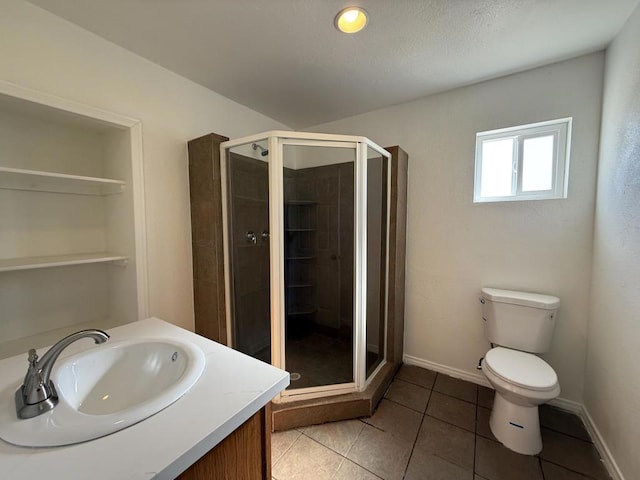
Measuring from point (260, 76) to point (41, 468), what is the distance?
2015 mm

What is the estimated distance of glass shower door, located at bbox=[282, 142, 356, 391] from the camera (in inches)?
67.1

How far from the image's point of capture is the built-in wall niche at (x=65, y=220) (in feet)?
3.95

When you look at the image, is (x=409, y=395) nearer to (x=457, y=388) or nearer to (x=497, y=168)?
(x=457, y=388)

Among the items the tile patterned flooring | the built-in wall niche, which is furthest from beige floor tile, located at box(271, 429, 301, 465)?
the built-in wall niche

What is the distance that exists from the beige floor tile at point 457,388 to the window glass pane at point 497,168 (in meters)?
1.45

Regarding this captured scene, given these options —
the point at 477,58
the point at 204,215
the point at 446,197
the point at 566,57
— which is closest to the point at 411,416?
the point at 446,197

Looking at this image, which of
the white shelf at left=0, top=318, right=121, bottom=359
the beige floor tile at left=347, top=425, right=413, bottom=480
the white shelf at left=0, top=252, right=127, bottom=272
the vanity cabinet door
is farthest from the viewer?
the beige floor tile at left=347, top=425, right=413, bottom=480

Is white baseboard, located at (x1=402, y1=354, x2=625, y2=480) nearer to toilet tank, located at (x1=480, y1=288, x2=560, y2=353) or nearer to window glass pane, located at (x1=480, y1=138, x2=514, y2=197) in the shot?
toilet tank, located at (x1=480, y1=288, x2=560, y2=353)

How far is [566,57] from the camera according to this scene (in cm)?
154

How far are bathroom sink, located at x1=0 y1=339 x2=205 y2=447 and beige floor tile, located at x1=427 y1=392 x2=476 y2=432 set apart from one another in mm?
Answer: 1593

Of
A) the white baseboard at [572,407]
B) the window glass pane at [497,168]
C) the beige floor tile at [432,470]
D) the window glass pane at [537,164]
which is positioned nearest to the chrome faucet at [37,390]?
the beige floor tile at [432,470]

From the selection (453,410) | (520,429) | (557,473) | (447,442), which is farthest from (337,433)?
(557,473)

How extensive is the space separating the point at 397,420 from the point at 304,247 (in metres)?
1.31

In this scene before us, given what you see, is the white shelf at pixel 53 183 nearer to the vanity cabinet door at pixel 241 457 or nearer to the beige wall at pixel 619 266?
the vanity cabinet door at pixel 241 457
